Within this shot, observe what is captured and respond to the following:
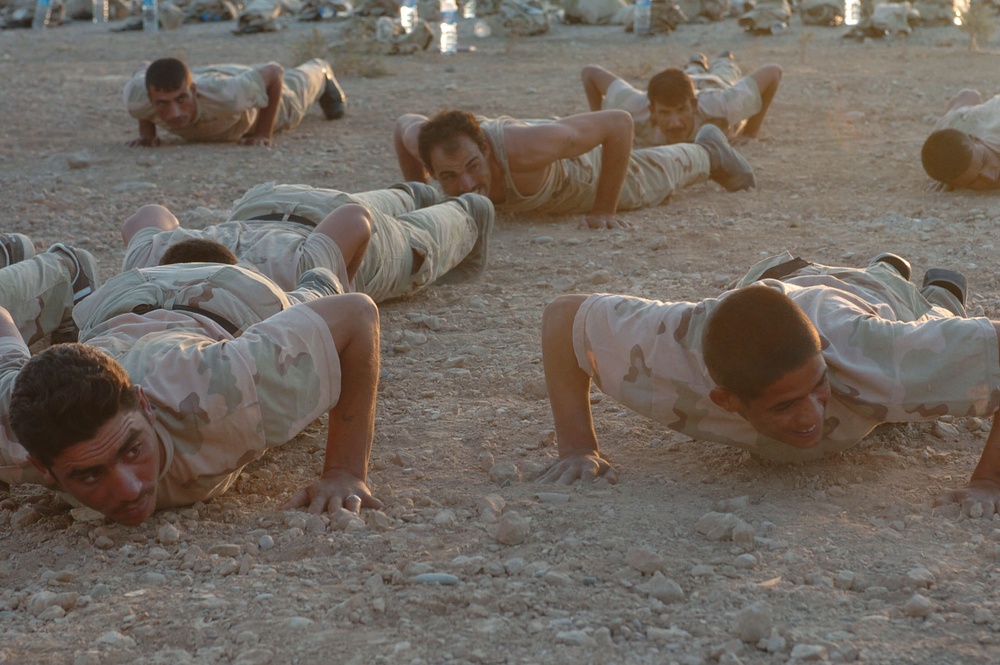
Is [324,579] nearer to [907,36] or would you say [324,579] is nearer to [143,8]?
[907,36]

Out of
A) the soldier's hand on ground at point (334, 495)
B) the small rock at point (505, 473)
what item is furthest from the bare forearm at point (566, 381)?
the soldier's hand on ground at point (334, 495)

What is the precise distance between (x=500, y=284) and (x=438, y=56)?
7.78 m

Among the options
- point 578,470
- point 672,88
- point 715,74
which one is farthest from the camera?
point 715,74

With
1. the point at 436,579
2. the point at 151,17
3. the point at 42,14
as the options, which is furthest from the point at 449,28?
the point at 436,579

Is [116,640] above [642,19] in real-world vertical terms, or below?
below

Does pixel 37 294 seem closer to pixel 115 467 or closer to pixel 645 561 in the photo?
pixel 115 467

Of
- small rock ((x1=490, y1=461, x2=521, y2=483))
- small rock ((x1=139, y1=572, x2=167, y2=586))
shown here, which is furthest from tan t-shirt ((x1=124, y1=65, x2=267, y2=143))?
small rock ((x1=139, y1=572, x2=167, y2=586))

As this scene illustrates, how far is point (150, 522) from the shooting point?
→ 9.57 ft

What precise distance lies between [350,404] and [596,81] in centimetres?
508

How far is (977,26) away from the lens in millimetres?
11250

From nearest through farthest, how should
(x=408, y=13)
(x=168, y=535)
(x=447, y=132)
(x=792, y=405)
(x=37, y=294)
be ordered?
(x=792, y=405), (x=168, y=535), (x=37, y=294), (x=447, y=132), (x=408, y=13)

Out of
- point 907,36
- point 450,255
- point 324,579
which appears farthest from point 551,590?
point 907,36

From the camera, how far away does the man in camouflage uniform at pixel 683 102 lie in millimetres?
7109

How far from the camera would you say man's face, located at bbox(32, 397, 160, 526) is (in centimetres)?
258
